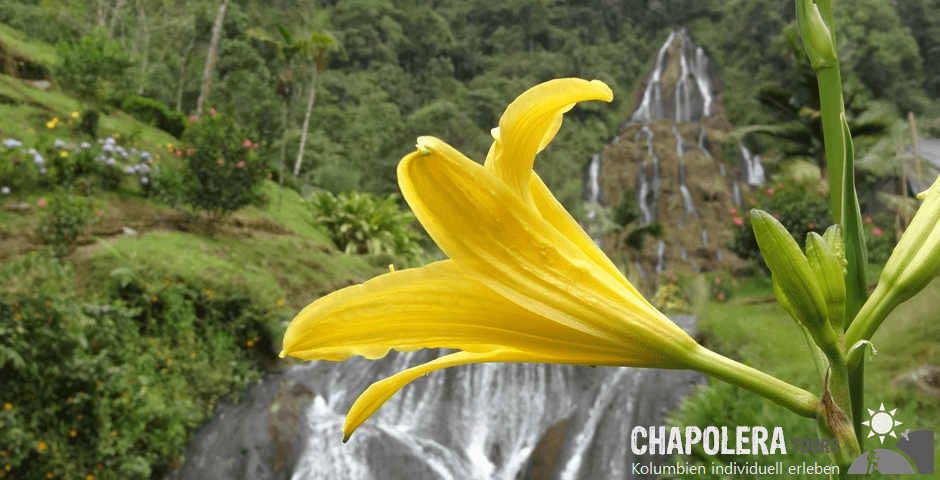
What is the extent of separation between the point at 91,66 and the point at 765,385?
8.76m

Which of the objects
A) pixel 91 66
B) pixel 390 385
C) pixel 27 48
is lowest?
pixel 390 385

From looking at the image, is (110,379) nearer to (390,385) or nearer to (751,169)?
(390,385)

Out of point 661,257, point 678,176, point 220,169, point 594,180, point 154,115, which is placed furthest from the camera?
point 594,180

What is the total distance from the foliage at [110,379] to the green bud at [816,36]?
4376 millimetres

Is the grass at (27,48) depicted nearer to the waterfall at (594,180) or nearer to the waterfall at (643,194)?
the waterfall at (594,180)

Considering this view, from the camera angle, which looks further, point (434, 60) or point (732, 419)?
point (434, 60)

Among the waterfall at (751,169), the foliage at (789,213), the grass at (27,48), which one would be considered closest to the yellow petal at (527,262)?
the foliage at (789,213)

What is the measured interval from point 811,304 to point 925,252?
10 cm

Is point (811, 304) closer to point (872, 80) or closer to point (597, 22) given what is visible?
point (872, 80)

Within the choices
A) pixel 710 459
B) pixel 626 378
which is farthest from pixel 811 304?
pixel 626 378

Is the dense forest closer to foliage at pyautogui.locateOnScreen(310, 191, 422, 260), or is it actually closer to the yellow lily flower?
foliage at pyautogui.locateOnScreen(310, 191, 422, 260)

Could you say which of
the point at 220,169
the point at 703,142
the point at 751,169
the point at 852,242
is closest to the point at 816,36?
the point at 852,242

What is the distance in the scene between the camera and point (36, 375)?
3680 millimetres

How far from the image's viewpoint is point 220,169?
686 centimetres
